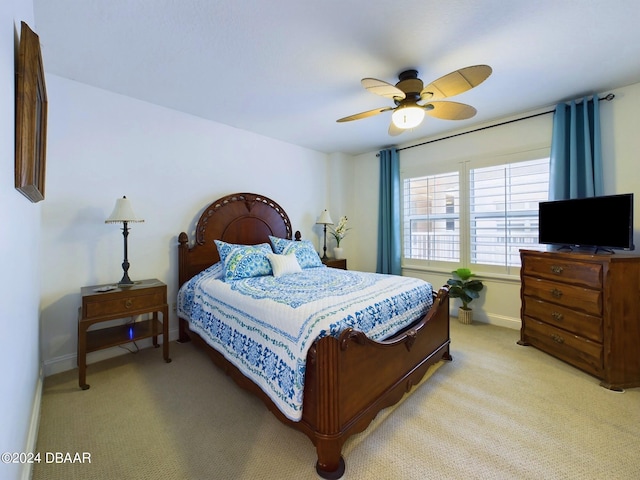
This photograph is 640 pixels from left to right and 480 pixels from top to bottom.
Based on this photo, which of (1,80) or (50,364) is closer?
(1,80)

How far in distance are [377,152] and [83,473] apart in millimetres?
4660

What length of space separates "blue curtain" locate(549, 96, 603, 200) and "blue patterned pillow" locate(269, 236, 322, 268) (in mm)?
2704

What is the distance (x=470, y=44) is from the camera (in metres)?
1.95

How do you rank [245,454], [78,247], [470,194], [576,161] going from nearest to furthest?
[245,454], [78,247], [576,161], [470,194]

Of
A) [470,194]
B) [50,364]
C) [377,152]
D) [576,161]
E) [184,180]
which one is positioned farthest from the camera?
[377,152]

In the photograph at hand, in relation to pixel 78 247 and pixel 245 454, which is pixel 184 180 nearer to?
pixel 78 247

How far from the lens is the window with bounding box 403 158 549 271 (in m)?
3.20

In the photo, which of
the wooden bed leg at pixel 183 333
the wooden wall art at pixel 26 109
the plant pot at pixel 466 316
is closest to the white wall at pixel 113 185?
the wooden bed leg at pixel 183 333

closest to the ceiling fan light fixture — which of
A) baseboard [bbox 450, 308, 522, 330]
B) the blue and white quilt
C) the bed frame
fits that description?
the blue and white quilt

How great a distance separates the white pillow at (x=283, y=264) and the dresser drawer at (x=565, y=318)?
2390 mm

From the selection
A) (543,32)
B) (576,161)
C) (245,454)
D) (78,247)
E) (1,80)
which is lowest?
(245,454)

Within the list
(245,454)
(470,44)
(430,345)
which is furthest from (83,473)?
(470,44)

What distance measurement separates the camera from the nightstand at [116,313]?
2.11 metres

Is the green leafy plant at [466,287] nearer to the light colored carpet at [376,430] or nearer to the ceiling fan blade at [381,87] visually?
the light colored carpet at [376,430]
